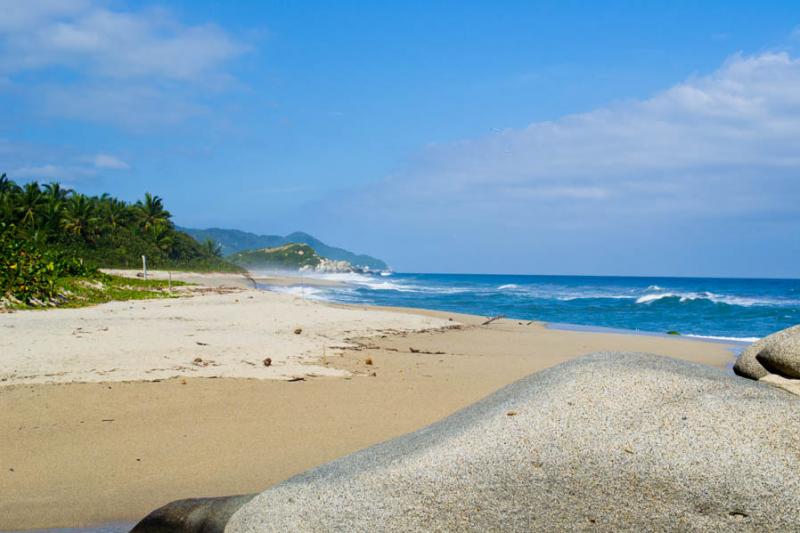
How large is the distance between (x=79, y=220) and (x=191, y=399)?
173 ft

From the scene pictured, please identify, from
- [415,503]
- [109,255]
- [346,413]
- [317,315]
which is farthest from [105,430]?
[109,255]

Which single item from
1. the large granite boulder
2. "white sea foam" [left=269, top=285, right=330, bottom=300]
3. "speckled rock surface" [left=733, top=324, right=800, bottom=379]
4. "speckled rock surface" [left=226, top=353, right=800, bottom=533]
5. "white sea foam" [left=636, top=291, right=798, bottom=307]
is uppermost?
"speckled rock surface" [left=733, top=324, right=800, bottom=379]

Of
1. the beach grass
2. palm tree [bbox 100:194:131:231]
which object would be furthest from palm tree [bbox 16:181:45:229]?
the beach grass

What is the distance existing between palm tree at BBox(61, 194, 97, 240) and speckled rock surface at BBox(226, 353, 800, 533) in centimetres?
5710

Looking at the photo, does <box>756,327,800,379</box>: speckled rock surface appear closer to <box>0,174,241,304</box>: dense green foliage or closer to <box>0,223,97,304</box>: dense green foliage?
<box>0,223,97,304</box>: dense green foliage

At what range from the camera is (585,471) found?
11.1 feet

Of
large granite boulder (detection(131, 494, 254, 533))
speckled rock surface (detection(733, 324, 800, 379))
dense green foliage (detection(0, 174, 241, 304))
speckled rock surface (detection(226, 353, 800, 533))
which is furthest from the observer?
dense green foliage (detection(0, 174, 241, 304))

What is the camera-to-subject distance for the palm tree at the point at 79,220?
177 ft

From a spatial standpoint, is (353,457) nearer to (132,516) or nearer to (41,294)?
(132,516)

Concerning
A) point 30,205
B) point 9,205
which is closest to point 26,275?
point 9,205

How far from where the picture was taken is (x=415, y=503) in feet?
11.1

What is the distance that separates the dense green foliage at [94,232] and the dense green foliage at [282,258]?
35.3m

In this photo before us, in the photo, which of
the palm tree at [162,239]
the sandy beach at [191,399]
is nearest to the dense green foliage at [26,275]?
the sandy beach at [191,399]

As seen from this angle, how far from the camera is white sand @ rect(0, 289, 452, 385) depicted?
30.7 ft
